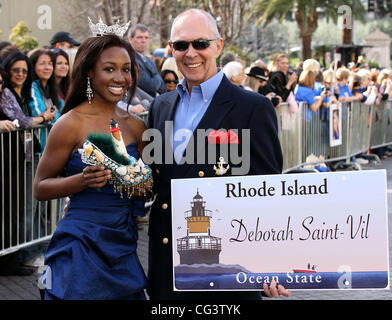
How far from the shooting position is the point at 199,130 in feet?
12.0

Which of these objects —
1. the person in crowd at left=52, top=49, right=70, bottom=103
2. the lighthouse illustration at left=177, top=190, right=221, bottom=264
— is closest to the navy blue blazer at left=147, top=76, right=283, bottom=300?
the lighthouse illustration at left=177, top=190, right=221, bottom=264

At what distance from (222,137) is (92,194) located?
0.69m

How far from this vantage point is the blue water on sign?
3.32m

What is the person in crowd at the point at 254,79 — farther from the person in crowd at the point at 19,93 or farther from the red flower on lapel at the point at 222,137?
the red flower on lapel at the point at 222,137

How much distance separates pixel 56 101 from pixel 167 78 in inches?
101

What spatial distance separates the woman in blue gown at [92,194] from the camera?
3.63 m

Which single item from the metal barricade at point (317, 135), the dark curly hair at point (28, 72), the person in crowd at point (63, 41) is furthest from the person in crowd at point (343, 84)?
the dark curly hair at point (28, 72)

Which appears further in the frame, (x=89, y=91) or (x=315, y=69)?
(x=315, y=69)

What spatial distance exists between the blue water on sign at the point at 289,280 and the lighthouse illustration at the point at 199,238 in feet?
0.25

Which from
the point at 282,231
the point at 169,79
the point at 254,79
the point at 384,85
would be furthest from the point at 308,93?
the point at 282,231

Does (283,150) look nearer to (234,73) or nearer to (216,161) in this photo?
(234,73)

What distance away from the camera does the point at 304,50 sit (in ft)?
119

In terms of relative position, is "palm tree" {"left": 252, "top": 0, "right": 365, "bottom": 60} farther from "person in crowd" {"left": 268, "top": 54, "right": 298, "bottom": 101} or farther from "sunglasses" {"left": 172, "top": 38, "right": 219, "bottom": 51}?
"sunglasses" {"left": 172, "top": 38, "right": 219, "bottom": 51}
